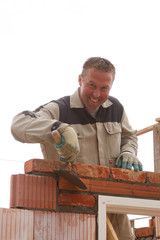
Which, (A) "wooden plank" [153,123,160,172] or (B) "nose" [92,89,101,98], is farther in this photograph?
(A) "wooden plank" [153,123,160,172]

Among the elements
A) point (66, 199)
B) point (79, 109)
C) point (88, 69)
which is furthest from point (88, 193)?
point (88, 69)

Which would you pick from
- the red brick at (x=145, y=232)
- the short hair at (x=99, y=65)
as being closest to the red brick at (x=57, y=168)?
the short hair at (x=99, y=65)

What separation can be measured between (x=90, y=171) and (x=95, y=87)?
642mm

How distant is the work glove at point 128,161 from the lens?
9.39ft

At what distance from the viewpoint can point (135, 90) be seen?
25.9ft

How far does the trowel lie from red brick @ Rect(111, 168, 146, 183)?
0.29 meters

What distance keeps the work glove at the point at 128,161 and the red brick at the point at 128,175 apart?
47 millimetres

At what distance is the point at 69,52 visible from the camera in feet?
26.2

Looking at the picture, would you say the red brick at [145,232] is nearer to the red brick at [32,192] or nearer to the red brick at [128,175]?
the red brick at [128,175]

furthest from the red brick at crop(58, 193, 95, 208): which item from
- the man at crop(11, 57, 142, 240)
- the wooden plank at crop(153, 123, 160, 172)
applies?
the wooden plank at crop(153, 123, 160, 172)

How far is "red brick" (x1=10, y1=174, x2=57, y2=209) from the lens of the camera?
2.31m

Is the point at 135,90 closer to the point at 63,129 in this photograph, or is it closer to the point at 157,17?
the point at 157,17

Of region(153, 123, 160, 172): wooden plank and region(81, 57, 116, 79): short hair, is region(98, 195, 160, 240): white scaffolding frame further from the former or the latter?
region(153, 123, 160, 172): wooden plank

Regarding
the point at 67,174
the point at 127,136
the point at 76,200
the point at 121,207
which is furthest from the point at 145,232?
the point at 67,174
